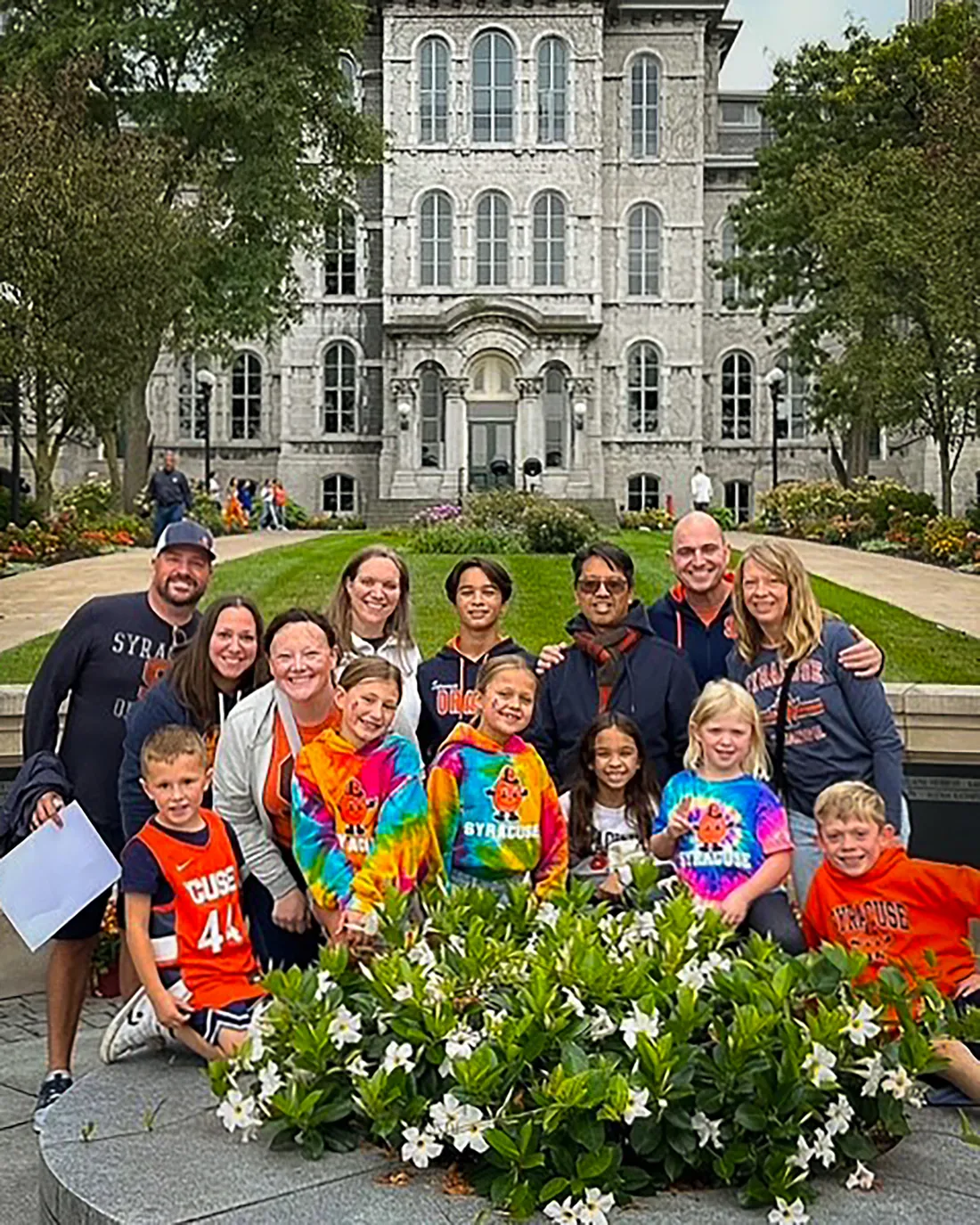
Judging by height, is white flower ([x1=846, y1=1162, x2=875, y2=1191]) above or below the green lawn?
below

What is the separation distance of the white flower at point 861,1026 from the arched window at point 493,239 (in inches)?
1819

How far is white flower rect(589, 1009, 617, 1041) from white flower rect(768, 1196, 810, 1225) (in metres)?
0.55

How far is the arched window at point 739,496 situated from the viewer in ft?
169

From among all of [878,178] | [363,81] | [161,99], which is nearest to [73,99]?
[161,99]

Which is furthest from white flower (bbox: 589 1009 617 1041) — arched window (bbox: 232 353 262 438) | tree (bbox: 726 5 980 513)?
arched window (bbox: 232 353 262 438)

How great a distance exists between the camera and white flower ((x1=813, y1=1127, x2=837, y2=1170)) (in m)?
3.85

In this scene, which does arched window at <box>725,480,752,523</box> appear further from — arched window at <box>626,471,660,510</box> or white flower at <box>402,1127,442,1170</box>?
white flower at <box>402,1127,442,1170</box>

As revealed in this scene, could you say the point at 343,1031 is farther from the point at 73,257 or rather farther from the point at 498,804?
the point at 73,257

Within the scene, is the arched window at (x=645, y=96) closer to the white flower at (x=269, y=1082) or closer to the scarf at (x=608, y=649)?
the scarf at (x=608, y=649)


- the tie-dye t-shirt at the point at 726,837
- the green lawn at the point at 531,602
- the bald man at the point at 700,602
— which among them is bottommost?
the tie-dye t-shirt at the point at 726,837

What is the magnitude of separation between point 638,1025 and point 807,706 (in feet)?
6.81

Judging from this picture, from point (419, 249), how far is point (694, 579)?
44120 millimetres

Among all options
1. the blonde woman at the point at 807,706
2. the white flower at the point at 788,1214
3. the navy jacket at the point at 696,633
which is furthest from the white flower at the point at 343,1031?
the navy jacket at the point at 696,633

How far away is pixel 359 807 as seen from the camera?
5.11 meters
